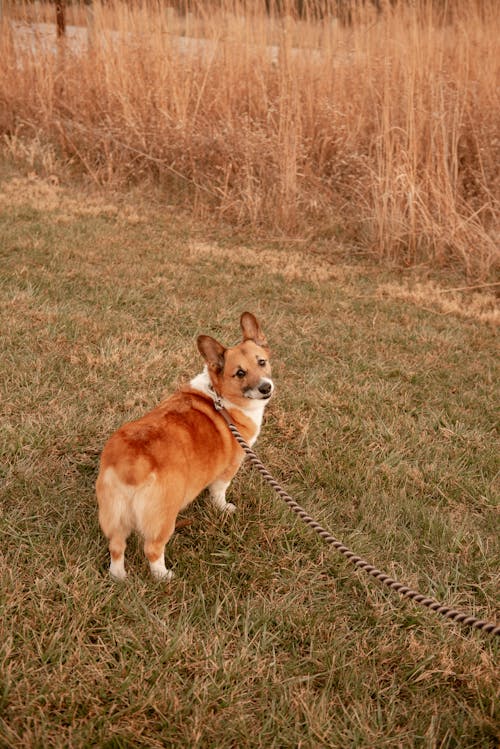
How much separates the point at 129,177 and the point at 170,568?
5.92 meters

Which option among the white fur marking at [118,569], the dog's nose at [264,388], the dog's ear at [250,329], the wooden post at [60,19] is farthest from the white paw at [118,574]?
the wooden post at [60,19]

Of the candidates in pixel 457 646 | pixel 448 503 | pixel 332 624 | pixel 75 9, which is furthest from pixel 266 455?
pixel 75 9

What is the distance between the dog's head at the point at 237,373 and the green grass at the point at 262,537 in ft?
1.42

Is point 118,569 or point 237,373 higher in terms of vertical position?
point 237,373

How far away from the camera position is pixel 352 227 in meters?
6.25

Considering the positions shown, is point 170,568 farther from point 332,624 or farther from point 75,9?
point 75,9

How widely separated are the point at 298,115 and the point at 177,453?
17.6 ft

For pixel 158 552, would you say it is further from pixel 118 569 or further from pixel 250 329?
pixel 250 329

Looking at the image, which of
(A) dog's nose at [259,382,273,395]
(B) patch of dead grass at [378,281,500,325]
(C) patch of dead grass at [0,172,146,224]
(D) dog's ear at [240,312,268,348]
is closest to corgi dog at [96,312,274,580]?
(A) dog's nose at [259,382,273,395]

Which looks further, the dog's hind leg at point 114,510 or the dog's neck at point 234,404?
the dog's neck at point 234,404

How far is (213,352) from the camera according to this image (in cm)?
260

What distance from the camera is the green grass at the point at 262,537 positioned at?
1659mm

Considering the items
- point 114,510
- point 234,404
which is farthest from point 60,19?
point 114,510

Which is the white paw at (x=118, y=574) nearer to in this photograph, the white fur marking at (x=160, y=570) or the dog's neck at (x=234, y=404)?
the white fur marking at (x=160, y=570)
